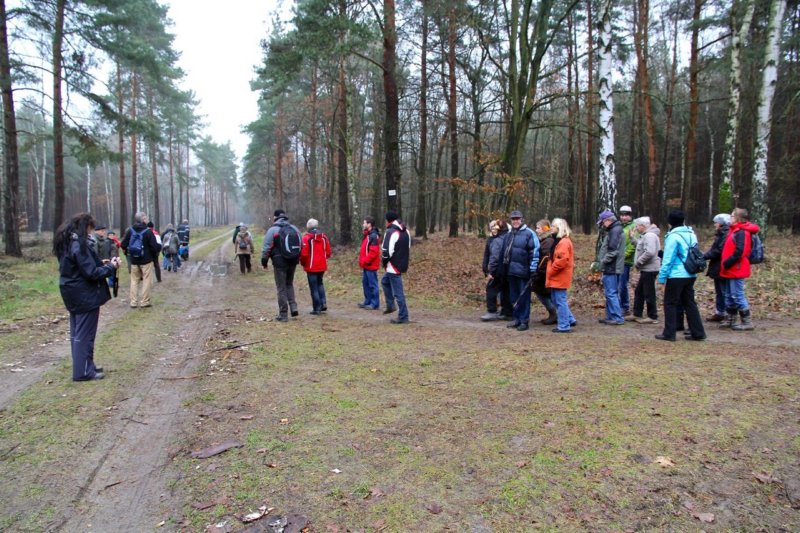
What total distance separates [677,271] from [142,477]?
269 inches

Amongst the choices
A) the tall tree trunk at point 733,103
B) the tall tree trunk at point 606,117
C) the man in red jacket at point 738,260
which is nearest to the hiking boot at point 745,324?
the man in red jacket at point 738,260

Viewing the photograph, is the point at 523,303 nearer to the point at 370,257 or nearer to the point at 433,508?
the point at 370,257

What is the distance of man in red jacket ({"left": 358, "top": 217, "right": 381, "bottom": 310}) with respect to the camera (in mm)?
10127

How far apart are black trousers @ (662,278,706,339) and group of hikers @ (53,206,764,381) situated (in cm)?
1

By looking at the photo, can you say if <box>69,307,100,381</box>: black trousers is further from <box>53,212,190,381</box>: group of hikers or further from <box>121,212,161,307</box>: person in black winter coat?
<box>121,212,161,307</box>: person in black winter coat

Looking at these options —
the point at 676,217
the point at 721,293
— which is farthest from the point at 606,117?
the point at 676,217

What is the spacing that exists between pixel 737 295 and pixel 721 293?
59cm

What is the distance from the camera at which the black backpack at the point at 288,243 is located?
9.23 m

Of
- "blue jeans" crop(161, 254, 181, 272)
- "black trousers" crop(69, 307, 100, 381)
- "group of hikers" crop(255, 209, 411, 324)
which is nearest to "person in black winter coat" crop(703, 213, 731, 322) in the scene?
"group of hikers" crop(255, 209, 411, 324)

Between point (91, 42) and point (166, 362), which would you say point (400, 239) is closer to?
point (166, 362)

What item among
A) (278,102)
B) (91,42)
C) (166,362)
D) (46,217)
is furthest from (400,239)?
(46,217)

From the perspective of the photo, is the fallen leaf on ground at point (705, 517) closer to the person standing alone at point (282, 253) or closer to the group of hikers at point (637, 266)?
the group of hikers at point (637, 266)

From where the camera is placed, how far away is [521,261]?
26.9ft

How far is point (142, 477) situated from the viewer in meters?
3.76
